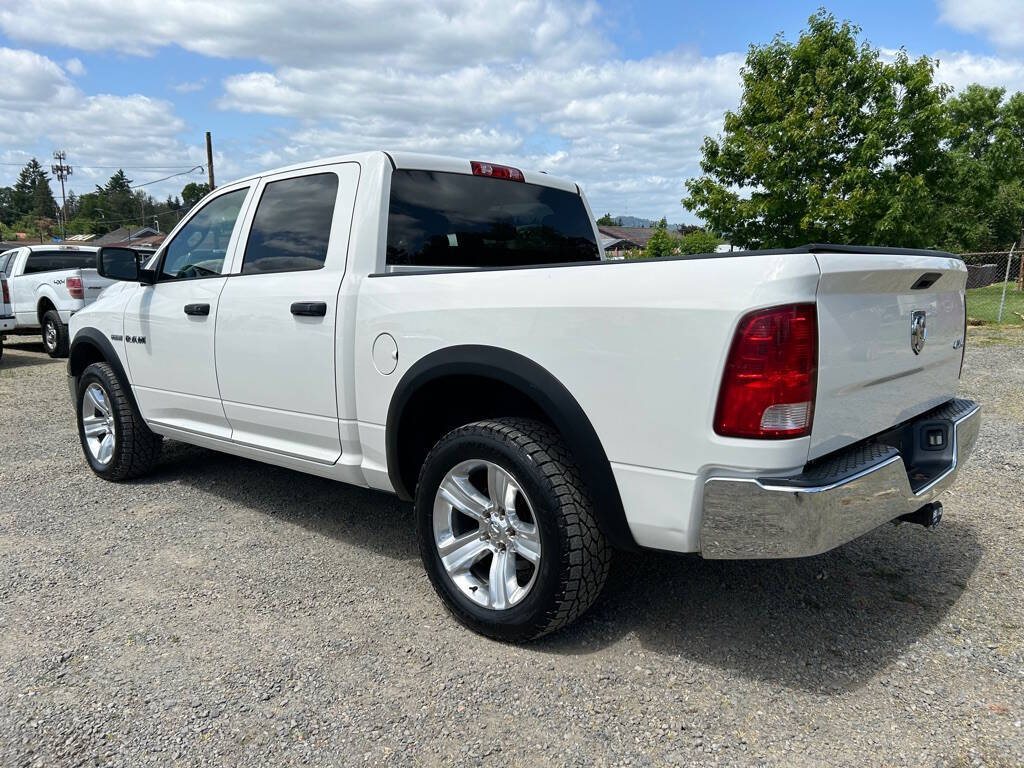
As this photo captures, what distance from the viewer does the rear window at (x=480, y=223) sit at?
3.51m

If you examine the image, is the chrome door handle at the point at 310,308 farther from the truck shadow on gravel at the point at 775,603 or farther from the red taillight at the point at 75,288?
the red taillight at the point at 75,288

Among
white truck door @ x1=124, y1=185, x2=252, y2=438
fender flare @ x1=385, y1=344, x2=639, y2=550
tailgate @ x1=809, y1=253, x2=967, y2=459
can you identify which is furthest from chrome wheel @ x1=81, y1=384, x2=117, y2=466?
tailgate @ x1=809, y1=253, x2=967, y2=459

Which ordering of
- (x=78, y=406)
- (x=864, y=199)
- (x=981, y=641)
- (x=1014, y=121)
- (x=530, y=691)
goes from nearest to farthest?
(x=530, y=691), (x=981, y=641), (x=78, y=406), (x=864, y=199), (x=1014, y=121)

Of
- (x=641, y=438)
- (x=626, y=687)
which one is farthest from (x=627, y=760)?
(x=641, y=438)

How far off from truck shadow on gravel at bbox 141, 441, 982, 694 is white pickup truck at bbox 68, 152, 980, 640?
17.5 inches

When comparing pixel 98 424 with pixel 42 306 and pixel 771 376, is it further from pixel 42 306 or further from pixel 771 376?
pixel 42 306

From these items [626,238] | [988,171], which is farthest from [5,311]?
[626,238]

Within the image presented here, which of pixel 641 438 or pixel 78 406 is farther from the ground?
pixel 641 438

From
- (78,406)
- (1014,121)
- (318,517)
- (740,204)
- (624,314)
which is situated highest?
(1014,121)

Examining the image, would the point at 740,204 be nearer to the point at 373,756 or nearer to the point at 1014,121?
the point at 373,756

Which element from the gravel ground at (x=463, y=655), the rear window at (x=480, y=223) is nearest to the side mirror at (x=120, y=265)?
the gravel ground at (x=463, y=655)

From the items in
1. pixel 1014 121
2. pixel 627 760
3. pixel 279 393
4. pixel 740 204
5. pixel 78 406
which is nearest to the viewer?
pixel 627 760

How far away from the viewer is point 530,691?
2.57 m

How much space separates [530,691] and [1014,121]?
49.6 meters
